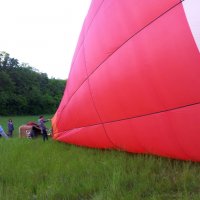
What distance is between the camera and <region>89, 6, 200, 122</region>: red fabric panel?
147 inches

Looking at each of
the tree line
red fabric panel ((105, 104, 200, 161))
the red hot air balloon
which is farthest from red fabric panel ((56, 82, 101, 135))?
the tree line

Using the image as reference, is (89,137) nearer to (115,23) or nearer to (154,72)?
(115,23)

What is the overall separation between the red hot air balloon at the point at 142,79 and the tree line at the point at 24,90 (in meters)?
39.4

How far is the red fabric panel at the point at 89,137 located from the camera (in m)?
5.19

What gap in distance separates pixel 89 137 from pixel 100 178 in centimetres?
176

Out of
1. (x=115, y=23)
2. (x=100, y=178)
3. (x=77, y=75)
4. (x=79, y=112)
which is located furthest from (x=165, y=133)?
(x=77, y=75)

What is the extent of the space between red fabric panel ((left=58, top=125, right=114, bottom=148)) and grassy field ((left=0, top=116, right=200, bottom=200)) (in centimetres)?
24

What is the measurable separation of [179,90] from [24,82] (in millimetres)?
49251

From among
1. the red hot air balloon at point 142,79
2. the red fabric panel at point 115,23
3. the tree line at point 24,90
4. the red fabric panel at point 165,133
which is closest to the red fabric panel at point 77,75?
the red hot air balloon at point 142,79

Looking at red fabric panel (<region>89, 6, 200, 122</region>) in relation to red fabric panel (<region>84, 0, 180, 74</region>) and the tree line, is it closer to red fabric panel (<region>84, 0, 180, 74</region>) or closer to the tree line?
red fabric panel (<region>84, 0, 180, 74</region>)

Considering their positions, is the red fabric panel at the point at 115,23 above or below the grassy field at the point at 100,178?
above

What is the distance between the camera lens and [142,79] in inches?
167

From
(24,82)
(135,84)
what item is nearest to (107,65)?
(135,84)

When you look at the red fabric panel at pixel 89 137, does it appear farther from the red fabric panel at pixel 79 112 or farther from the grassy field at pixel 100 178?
the grassy field at pixel 100 178
